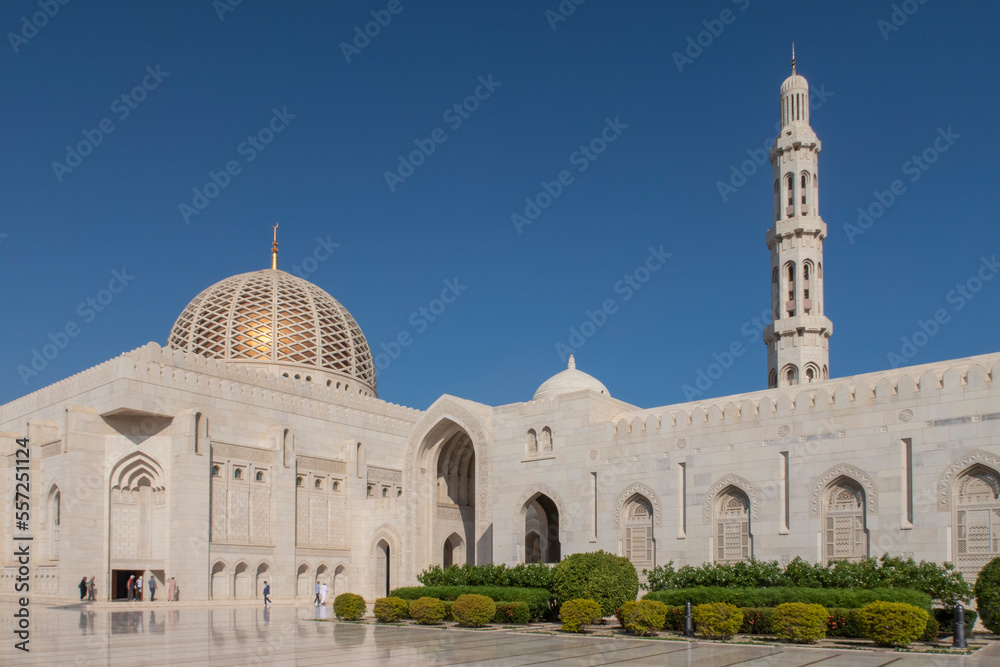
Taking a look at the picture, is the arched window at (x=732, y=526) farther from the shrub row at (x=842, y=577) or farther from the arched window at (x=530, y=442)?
the arched window at (x=530, y=442)

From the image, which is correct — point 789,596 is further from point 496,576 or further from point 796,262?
point 796,262

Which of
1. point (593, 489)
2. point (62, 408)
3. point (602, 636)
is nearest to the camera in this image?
point (602, 636)

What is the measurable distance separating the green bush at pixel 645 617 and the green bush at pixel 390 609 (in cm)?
526

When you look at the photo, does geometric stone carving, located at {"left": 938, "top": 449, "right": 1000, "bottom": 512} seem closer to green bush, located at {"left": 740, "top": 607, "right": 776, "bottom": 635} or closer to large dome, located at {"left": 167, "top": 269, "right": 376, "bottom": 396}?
green bush, located at {"left": 740, "top": 607, "right": 776, "bottom": 635}

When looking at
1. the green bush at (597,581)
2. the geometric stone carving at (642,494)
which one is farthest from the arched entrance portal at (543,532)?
the green bush at (597,581)

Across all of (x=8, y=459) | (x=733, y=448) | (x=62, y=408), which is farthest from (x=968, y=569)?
(x=8, y=459)

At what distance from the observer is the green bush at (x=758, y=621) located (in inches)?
605

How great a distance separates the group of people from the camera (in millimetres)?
25062

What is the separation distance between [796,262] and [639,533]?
11.5 metres

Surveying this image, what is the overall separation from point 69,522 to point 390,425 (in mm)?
12826

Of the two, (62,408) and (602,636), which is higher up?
(62,408)

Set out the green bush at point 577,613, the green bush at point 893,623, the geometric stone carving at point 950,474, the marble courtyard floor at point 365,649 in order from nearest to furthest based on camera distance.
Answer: the marble courtyard floor at point 365,649, the green bush at point 893,623, the green bush at point 577,613, the geometric stone carving at point 950,474

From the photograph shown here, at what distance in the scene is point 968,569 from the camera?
18.1 metres

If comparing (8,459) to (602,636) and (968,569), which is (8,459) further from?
(968,569)
